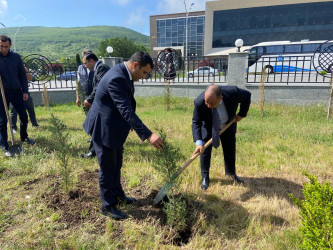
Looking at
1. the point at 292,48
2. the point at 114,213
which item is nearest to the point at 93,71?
the point at 114,213

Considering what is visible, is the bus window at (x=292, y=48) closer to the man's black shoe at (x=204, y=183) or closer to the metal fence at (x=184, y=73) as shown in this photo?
the metal fence at (x=184, y=73)

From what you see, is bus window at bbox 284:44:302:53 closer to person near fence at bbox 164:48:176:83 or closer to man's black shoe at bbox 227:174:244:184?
person near fence at bbox 164:48:176:83

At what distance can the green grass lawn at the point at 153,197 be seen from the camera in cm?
238

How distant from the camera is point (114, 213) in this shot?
2.68m

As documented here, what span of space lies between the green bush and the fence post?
768 centimetres

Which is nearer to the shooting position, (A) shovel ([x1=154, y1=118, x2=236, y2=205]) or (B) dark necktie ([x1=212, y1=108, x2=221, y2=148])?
(A) shovel ([x1=154, y1=118, x2=236, y2=205])

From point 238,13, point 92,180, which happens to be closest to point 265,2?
point 238,13

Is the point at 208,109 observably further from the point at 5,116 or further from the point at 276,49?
the point at 276,49

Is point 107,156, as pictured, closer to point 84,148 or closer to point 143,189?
point 143,189

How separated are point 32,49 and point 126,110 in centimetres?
15687

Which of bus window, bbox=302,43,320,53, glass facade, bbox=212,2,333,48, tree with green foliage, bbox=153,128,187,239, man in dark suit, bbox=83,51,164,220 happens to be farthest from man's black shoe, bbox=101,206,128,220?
glass facade, bbox=212,2,333,48

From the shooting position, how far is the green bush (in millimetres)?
1540

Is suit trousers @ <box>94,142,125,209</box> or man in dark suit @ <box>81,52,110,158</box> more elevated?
man in dark suit @ <box>81,52,110,158</box>

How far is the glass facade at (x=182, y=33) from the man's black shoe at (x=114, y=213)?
4704 cm
